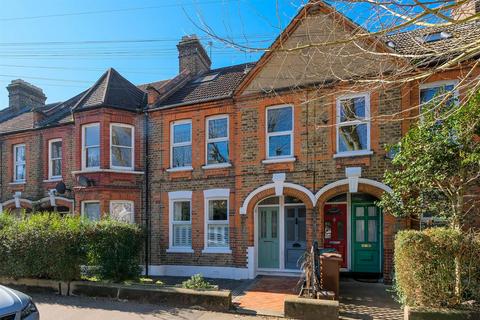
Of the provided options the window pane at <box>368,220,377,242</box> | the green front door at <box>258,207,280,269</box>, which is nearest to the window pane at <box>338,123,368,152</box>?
the window pane at <box>368,220,377,242</box>

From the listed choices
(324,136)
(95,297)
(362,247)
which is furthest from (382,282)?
(95,297)

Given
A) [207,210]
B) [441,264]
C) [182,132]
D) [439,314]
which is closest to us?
[439,314]

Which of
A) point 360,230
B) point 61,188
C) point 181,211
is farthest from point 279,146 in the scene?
point 61,188

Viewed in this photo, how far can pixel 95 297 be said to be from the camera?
8680 mm

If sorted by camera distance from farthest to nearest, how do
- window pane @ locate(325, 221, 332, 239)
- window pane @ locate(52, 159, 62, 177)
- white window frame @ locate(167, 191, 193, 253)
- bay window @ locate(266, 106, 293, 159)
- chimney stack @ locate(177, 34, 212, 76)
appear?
chimney stack @ locate(177, 34, 212, 76)
window pane @ locate(52, 159, 62, 177)
white window frame @ locate(167, 191, 193, 253)
window pane @ locate(325, 221, 332, 239)
bay window @ locate(266, 106, 293, 159)

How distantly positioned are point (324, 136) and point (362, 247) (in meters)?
3.59

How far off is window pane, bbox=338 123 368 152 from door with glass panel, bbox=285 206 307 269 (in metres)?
2.51

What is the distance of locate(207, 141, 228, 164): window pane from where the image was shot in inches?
515

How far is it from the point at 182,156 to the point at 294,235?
483 cm

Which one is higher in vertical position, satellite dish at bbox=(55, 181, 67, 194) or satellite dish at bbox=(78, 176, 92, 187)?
satellite dish at bbox=(78, 176, 92, 187)

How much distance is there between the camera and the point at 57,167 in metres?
15.9

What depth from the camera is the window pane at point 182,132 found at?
13805 millimetres

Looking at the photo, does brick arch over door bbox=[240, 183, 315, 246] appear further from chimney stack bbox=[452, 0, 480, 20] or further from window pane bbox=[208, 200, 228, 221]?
chimney stack bbox=[452, 0, 480, 20]

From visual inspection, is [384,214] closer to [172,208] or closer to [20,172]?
Answer: [172,208]
